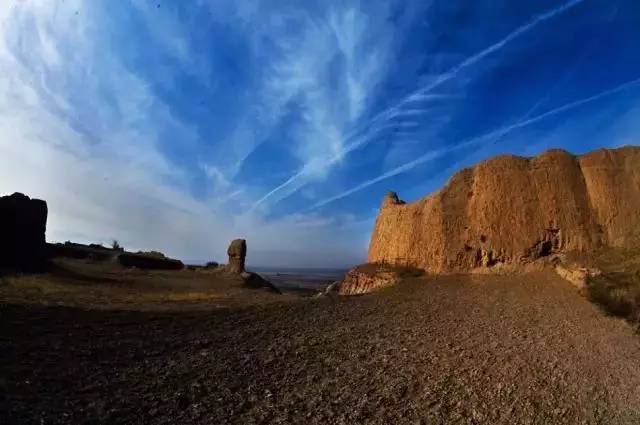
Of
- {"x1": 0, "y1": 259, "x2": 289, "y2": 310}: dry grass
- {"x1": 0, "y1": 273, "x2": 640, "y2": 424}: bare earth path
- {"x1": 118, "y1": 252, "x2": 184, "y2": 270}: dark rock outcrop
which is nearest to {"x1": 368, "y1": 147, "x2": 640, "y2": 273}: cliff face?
{"x1": 0, "y1": 273, "x2": 640, "y2": 424}: bare earth path

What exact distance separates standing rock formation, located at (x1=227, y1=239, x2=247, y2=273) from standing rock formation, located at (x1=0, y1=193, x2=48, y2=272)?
53.9 ft

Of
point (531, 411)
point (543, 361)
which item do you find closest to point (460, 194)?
point (543, 361)

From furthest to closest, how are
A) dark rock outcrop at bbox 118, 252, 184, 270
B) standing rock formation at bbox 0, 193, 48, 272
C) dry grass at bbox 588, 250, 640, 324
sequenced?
dark rock outcrop at bbox 118, 252, 184, 270 < standing rock formation at bbox 0, 193, 48, 272 < dry grass at bbox 588, 250, 640, 324

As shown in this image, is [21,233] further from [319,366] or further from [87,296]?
[319,366]

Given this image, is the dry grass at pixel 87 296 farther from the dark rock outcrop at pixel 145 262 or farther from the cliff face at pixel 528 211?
the dark rock outcrop at pixel 145 262

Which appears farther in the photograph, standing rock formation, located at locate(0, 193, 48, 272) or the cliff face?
standing rock formation, located at locate(0, 193, 48, 272)

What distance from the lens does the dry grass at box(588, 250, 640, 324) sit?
45.2 feet

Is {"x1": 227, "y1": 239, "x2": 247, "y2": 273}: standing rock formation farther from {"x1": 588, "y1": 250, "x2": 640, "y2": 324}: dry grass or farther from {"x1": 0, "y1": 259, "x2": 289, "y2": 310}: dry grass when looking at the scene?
{"x1": 588, "y1": 250, "x2": 640, "y2": 324}: dry grass

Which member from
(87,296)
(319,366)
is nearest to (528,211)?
(319,366)

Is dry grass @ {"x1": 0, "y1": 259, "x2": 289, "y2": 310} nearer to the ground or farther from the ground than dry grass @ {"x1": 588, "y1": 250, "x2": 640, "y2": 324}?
nearer to the ground

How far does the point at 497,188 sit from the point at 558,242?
11.5 ft

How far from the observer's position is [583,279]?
52.2ft

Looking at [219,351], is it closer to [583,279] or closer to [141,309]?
[141,309]

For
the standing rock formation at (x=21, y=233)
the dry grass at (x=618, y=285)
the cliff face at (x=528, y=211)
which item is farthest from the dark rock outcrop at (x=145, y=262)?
the dry grass at (x=618, y=285)
